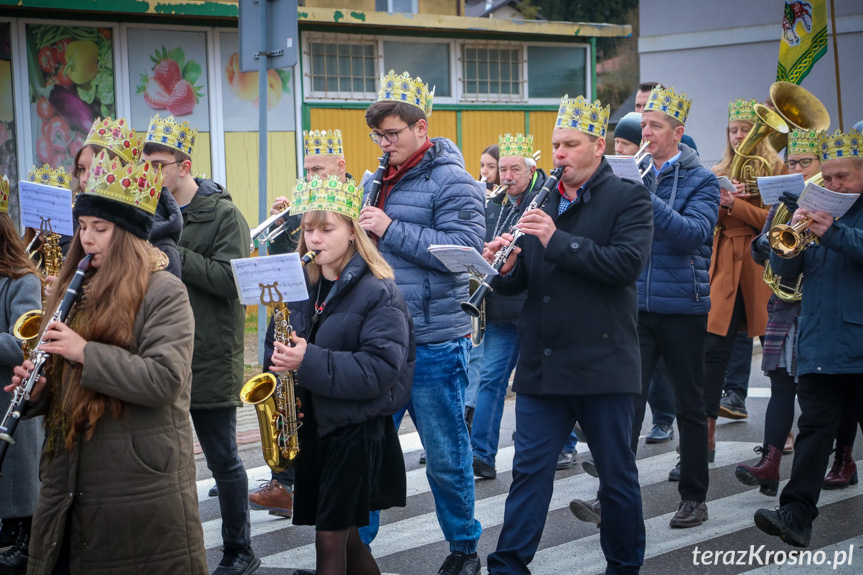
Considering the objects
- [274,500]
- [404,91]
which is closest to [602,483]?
[404,91]

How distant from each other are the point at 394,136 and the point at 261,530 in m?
2.44

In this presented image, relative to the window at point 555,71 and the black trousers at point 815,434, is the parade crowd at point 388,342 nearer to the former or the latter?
the black trousers at point 815,434

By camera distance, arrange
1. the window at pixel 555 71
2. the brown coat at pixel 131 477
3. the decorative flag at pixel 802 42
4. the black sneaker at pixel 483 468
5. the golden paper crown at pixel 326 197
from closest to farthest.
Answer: the brown coat at pixel 131 477 → the golden paper crown at pixel 326 197 → the black sneaker at pixel 483 468 → the decorative flag at pixel 802 42 → the window at pixel 555 71

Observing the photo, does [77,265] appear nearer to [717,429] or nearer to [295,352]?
[295,352]

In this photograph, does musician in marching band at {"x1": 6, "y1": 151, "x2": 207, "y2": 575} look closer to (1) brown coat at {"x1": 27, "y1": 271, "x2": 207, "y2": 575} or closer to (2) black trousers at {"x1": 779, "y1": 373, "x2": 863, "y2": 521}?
(1) brown coat at {"x1": 27, "y1": 271, "x2": 207, "y2": 575}

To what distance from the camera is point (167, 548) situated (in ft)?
11.4

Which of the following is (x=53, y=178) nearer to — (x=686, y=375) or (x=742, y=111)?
(x=686, y=375)

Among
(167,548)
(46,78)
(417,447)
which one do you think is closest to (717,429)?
(417,447)

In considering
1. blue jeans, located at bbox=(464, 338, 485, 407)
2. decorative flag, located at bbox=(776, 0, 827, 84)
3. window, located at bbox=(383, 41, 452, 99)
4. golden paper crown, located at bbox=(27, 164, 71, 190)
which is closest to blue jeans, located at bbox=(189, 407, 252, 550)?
golden paper crown, located at bbox=(27, 164, 71, 190)

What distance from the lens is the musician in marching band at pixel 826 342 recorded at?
5098mm

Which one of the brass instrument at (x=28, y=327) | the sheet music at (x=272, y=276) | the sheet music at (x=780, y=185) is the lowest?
the brass instrument at (x=28, y=327)

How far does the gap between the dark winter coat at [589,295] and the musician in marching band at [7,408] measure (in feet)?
7.64

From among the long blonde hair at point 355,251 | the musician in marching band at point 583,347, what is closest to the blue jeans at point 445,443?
the musician in marching band at point 583,347

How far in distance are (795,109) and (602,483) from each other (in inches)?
167
